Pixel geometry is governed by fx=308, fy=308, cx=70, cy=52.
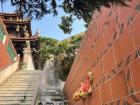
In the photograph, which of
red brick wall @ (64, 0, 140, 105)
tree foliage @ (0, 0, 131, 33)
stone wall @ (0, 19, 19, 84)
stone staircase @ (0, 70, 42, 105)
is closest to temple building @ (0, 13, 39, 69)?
stone wall @ (0, 19, 19, 84)

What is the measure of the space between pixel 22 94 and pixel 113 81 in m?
8.31

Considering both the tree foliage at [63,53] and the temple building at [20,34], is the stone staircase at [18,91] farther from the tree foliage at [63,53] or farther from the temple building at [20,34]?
the temple building at [20,34]

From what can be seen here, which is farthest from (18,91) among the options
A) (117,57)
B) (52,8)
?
(52,8)

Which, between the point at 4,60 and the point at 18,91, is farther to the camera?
the point at 4,60

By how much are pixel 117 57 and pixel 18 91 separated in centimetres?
936

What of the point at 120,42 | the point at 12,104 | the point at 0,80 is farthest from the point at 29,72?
the point at 120,42

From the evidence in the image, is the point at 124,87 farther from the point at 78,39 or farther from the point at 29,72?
the point at 78,39

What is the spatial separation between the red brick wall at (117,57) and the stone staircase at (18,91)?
13.3 ft

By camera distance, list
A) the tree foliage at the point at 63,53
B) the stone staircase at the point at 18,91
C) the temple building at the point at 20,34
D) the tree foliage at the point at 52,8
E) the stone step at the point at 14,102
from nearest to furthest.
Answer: the tree foliage at the point at 52,8 < the stone step at the point at 14,102 < the stone staircase at the point at 18,91 < the tree foliage at the point at 63,53 < the temple building at the point at 20,34

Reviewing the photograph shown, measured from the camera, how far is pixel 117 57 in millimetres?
4676

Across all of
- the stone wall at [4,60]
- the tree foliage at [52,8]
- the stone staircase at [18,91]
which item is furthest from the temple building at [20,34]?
the tree foliage at [52,8]

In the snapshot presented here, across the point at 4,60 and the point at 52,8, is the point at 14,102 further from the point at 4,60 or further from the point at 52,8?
the point at 52,8

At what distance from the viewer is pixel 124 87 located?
13.8 ft

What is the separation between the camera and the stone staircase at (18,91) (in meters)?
11.5
